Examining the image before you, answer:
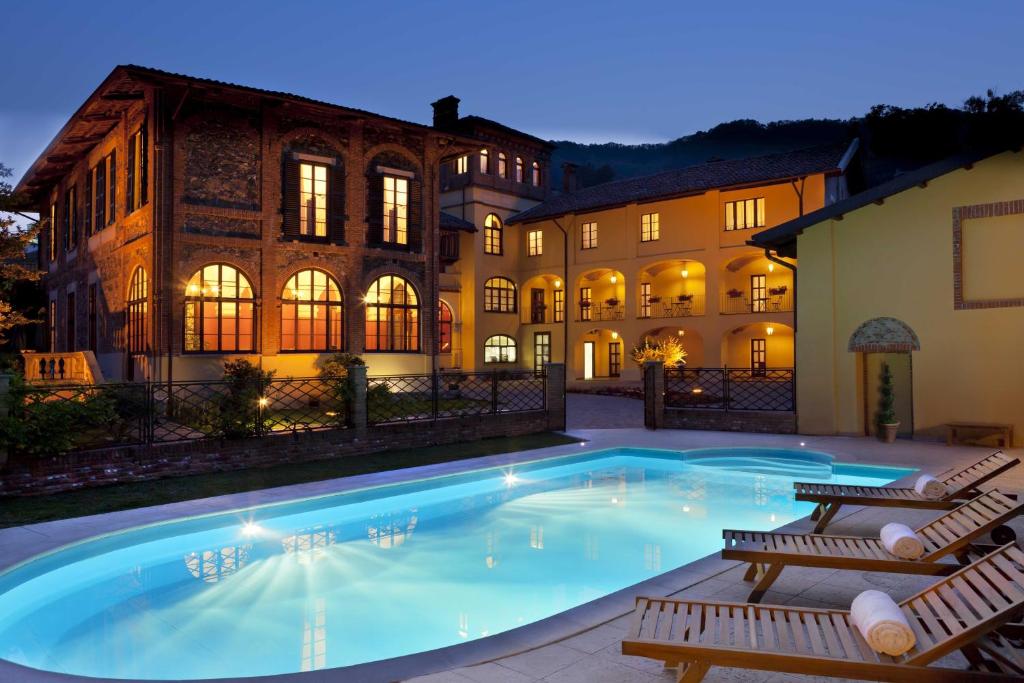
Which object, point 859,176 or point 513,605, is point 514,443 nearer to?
point 513,605

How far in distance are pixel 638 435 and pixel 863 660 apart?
1214 cm

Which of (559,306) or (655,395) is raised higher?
(559,306)

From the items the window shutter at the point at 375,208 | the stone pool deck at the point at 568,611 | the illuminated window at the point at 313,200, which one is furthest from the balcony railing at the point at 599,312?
the stone pool deck at the point at 568,611

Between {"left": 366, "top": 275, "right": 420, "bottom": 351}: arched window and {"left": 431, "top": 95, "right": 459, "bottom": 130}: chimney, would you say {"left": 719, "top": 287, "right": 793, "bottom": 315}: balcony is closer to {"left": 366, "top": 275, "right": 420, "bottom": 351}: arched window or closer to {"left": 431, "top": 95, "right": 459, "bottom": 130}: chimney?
{"left": 366, "top": 275, "right": 420, "bottom": 351}: arched window

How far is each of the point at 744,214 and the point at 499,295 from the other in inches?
466

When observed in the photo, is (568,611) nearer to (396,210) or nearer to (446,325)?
(396,210)

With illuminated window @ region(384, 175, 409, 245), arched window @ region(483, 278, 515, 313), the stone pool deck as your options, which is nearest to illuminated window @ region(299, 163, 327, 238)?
illuminated window @ region(384, 175, 409, 245)

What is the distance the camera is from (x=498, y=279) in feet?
109

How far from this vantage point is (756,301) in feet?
91.3

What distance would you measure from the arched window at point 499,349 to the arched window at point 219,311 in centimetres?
1612

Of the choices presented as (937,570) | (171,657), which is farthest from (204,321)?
(937,570)

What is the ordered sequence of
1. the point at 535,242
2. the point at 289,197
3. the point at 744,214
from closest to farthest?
the point at 289,197 → the point at 744,214 → the point at 535,242

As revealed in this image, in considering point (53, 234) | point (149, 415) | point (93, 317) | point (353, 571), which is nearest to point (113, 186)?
point (93, 317)

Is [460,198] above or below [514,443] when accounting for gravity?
above
